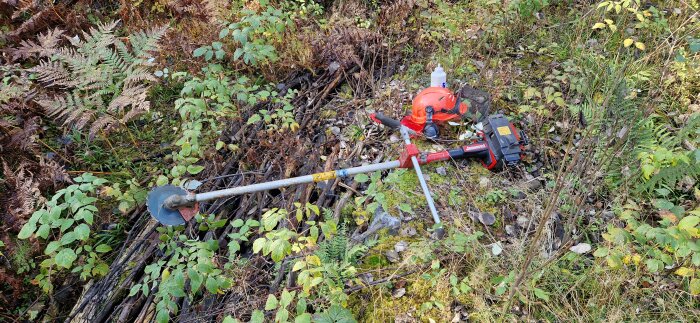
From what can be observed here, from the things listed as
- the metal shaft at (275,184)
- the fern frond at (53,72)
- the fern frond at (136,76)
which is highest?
the fern frond at (53,72)

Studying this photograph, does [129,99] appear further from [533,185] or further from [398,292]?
[533,185]

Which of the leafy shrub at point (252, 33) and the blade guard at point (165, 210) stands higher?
the leafy shrub at point (252, 33)

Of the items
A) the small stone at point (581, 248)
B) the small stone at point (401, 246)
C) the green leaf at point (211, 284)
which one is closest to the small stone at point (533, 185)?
the small stone at point (581, 248)

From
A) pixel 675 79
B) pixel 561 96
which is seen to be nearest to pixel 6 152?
pixel 561 96

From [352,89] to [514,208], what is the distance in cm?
183

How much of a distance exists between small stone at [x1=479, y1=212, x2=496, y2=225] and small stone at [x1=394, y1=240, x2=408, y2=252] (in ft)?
1.87

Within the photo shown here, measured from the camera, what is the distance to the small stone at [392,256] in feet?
8.55

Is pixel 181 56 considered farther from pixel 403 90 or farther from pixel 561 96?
pixel 561 96

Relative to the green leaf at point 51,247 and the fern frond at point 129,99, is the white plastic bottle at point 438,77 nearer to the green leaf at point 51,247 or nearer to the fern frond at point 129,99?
the fern frond at point 129,99

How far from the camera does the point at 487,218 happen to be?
9.21 ft

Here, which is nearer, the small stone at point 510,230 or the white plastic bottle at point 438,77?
the small stone at point 510,230

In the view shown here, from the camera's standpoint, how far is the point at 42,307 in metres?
2.75

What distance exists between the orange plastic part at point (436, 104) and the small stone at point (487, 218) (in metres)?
0.86

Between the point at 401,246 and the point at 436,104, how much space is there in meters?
1.20
